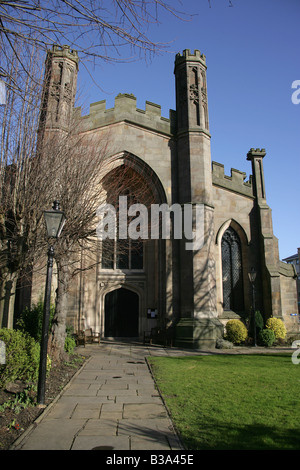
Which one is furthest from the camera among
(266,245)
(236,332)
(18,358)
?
(266,245)

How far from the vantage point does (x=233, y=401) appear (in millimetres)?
5918

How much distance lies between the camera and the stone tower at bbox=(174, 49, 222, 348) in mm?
13898

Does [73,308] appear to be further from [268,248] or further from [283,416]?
[283,416]

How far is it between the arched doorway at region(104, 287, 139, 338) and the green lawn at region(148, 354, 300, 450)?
21.9 feet

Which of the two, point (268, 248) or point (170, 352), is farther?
point (268, 248)

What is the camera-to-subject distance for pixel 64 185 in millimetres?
9609

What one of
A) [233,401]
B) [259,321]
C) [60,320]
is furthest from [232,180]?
[233,401]

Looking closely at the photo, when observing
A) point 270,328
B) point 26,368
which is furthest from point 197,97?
point 26,368

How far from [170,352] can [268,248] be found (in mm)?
7437

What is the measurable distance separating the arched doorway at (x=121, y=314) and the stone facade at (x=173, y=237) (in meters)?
0.05

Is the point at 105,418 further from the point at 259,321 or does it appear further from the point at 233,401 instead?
the point at 259,321

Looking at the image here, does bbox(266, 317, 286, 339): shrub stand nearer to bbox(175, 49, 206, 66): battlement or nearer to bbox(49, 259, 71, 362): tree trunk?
bbox(49, 259, 71, 362): tree trunk

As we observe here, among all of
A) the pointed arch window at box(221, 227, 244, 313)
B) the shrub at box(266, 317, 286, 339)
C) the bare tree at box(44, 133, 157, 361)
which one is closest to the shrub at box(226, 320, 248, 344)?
the shrub at box(266, 317, 286, 339)

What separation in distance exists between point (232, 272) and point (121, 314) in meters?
5.99
